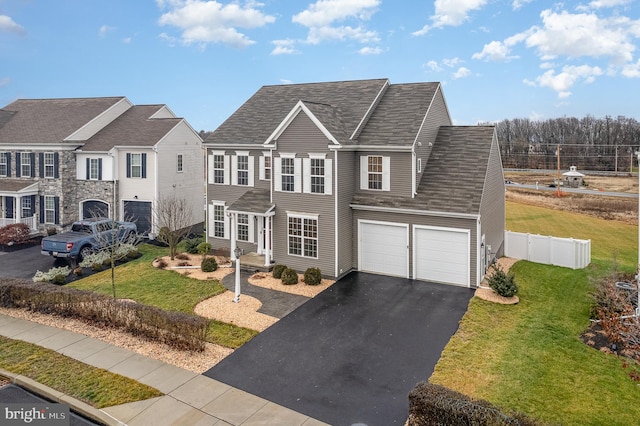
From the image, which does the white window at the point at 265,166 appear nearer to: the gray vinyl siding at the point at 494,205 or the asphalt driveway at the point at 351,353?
the asphalt driveway at the point at 351,353

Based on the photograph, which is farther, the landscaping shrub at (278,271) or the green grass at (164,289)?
the landscaping shrub at (278,271)

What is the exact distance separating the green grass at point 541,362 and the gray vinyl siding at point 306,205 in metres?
6.82

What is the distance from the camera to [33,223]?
29031mm

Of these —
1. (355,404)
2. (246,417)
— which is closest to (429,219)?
(355,404)

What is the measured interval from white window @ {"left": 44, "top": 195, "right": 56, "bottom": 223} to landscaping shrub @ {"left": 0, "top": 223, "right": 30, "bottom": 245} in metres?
Result: 2.08

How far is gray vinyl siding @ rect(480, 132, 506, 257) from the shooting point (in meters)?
19.7

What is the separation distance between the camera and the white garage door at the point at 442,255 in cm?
1836

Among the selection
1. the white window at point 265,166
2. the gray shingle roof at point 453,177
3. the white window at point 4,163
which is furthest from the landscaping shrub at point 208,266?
the white window at point 4,163

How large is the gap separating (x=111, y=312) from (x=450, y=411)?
10.8m

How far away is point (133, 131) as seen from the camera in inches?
1158

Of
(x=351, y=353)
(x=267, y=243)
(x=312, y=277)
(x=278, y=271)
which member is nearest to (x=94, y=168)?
(x=267, y=243)

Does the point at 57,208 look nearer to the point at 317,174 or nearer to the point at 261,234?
the point at 261,234

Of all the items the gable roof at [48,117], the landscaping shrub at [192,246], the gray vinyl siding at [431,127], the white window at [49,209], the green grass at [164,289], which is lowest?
the green grass at [164,289]

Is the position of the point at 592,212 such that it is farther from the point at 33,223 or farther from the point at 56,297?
the point at 33,223
